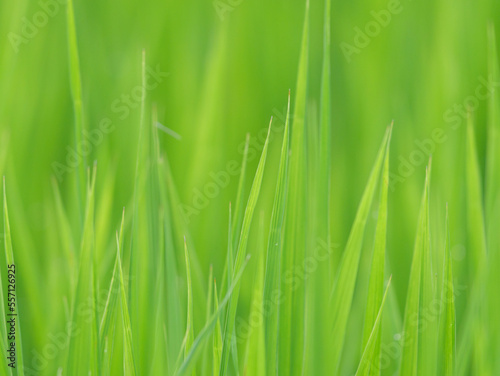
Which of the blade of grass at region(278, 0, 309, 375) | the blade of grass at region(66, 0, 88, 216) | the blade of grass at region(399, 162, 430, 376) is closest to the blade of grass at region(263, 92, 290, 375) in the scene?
the blade of grass at region(278, 0, 309, 375)

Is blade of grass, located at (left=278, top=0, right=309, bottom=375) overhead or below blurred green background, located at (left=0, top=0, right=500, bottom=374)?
below

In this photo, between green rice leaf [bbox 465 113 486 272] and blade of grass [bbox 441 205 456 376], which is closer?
blade of grass [bbox 441 205 456 376]

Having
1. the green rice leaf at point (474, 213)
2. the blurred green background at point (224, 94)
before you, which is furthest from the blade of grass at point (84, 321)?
the green rice leaf at point (474, 213)

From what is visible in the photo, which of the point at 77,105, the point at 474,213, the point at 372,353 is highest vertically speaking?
the point at 77,105

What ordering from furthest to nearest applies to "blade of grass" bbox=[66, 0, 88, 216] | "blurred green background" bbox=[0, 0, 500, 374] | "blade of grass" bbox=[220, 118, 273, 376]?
1. "blurred green background" bbox=[0, 0, 500, 374]
2. "blade of grass" bbox=[66, 0, 88, 216]
3. "blade of grass" bbox=[220, 118, 273, 376]

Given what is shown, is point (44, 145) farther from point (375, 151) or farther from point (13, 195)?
point (375, 151)

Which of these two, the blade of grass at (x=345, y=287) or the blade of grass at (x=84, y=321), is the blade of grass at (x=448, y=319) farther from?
the blade of grass at (x=84, y=321)

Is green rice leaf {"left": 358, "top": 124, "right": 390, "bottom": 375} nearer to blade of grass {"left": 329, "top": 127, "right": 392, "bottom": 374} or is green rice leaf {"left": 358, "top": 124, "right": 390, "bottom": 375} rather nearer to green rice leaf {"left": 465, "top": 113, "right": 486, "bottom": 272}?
blade of grass {"left": 329, "top": 127, "right": 392, "bottom": 374}

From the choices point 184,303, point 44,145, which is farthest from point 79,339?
point 44,145

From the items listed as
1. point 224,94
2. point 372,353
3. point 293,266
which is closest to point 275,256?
point 293,266

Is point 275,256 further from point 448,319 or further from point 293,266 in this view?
point 448,319
